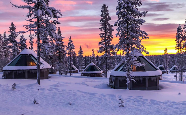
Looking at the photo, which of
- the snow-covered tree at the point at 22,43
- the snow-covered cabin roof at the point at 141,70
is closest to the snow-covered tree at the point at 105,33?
the snow-covered cabin roof at the point at 141,70

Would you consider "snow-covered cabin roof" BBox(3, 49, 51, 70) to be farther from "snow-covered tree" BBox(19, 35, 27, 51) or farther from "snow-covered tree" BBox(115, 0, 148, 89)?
"snow-covered tree" BBox(19, 35, 27, 51)

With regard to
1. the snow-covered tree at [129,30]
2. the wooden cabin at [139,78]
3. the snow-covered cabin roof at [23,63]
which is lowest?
the wooden cabin at [139,78]

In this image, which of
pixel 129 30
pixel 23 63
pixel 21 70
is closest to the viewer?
pixel 129 30

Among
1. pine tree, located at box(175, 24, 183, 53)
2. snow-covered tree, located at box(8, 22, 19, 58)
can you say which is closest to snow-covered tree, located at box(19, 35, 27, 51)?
snow-covered tree, located at box(8, 22, 19, 58)

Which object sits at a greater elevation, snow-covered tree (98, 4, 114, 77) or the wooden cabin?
snow-covered tree (98, 4, 114, 77)

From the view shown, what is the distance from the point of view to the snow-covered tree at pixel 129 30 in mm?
18703

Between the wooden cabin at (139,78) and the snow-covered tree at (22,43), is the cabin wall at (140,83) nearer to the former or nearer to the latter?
the wooden cabin at (139,78)

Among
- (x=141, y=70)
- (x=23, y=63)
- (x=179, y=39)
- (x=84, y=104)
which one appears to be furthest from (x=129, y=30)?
(x=179, y=39)

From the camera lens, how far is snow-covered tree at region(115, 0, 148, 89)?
18703 millimetres

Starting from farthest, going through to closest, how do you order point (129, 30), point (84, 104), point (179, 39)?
point (179, 39) → point (129, 30) → point (84, 104)

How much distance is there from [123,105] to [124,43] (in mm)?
7827

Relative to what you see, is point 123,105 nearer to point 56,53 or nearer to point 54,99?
point 54,99

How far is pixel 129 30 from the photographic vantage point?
1942cm

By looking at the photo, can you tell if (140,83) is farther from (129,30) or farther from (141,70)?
(129,30)
